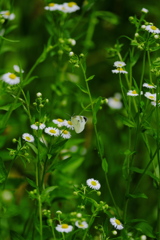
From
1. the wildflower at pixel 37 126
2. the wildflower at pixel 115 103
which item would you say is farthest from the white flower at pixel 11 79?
the wildflower at pixel 115 103

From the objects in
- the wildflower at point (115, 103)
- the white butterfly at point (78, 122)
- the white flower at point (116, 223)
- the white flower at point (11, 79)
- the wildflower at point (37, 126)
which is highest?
the white flower at point (11, 79)

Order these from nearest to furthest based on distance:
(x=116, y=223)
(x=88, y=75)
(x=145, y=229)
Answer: (x=116, y=223) < (x=145, y=229) < (x=88, y=75)

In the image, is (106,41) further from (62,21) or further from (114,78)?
(62,21)

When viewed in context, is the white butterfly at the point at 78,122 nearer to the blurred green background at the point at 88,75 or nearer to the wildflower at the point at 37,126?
the wildflower at the point at 37,126

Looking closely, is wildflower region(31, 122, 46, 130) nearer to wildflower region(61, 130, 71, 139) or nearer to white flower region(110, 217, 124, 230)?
wildflower region(61, 130, 71, 139)

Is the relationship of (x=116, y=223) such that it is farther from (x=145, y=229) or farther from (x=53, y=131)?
(x=53, y=131)

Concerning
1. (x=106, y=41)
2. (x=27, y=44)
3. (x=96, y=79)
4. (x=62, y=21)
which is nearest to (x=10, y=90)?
(x=62, y=21)

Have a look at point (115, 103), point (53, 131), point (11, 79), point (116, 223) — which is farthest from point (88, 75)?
point (116, 223)

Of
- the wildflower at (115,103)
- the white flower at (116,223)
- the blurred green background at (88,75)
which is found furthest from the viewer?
the wildflower at (115,103)

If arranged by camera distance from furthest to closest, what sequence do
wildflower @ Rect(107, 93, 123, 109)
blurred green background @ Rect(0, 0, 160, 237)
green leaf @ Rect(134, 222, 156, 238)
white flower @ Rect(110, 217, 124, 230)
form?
wildflower @ Rect(107, 93, 123, 109), blurred green background @ Rect(0, 0, 160, 237), green leaf @ Rect(134, 222, 156, 238), white flower @ Rect(110, 217, 124, 230)

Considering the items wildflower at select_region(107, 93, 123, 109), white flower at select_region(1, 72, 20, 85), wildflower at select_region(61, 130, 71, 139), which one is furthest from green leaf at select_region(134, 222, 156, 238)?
wildflower at select_region(107, 93, 123, 109)

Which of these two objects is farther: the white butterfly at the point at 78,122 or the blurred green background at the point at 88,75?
the blurred green background at the point at 88,75
